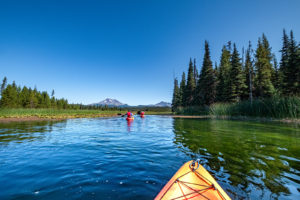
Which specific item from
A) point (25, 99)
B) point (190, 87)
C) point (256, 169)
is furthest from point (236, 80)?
point (25, 99)

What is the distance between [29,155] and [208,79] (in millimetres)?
37568

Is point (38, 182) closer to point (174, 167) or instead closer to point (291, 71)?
point (174, 167)

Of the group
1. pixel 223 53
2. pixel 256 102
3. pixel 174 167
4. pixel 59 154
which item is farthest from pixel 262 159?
pixel 223 53

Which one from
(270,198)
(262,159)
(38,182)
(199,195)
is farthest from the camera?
(262,159)

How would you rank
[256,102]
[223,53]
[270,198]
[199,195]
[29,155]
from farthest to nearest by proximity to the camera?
1. [223,53]
2. [256,102]
3. [29,155]
4. [270,198]
5. [199,195]

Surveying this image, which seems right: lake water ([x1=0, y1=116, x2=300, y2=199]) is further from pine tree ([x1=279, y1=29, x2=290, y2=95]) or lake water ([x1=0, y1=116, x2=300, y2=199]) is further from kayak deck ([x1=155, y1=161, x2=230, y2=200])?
pine tree ([x1=279, y1=29, x2=290, y2=95])

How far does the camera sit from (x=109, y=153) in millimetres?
6270

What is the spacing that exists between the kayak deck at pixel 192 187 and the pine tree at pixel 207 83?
3624 cm

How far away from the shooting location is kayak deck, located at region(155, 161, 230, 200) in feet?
7.99

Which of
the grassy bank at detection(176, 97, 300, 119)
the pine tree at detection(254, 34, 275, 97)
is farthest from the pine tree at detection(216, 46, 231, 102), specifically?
the grassy bank at detection(176, 97, 300, 119)

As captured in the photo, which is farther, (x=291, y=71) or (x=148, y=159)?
(x=291, y=71)

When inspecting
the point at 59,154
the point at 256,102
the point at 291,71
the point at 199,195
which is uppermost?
the point at 291,71

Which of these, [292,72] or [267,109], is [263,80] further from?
[267,109]

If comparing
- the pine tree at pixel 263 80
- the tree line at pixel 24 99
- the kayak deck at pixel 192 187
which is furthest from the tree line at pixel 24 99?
the pine tree at pixel 263 80
